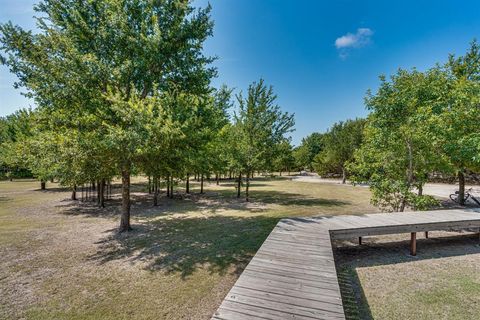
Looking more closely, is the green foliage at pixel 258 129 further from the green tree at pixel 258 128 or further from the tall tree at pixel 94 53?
the tall tree at pixel 94 53

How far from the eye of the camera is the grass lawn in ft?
15.2

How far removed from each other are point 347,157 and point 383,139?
25.0 m

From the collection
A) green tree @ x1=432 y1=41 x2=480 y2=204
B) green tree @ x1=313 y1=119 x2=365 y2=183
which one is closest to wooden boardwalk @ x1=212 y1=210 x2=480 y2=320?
green tree @ x1=432 y1=41 x2=480 y2=204

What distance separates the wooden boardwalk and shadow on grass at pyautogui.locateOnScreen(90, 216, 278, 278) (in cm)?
148

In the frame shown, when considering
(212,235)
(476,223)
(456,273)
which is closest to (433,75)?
(476,223)

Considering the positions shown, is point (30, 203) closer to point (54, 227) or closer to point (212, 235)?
point (54, 227)

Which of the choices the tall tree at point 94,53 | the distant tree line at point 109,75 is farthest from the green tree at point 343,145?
the tall tree at point 94,53

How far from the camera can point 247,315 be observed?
10.6ft

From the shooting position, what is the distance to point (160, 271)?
617 centimetres

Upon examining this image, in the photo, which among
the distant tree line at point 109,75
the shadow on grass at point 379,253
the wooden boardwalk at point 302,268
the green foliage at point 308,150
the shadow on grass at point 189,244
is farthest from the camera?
the green foliage at point 308,150

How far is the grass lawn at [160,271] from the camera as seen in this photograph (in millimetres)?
4621

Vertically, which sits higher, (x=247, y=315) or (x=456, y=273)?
(x=247, y=315)

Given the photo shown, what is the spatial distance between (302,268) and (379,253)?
448 centimetres

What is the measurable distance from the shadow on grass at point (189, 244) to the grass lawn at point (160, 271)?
30mm
